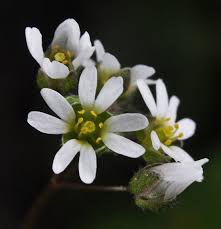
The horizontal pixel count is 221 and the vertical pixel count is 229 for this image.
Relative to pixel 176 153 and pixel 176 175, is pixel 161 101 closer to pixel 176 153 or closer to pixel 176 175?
pixel 176 153

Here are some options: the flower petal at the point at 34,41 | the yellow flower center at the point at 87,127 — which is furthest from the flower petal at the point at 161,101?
the flower petal at the point at 34,41

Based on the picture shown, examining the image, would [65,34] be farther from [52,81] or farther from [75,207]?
[75,207]

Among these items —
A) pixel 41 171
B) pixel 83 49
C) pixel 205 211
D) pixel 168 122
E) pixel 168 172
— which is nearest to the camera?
pixel 168 172

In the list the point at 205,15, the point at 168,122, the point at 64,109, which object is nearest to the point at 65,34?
the point at 64,109

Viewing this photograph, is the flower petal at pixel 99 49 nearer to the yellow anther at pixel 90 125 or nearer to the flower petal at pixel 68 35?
the flower petal at pixel 68 35

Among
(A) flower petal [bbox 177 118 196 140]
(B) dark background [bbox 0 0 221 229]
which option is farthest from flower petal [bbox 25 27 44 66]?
(B) dark background [bbox 0 0 221 229]

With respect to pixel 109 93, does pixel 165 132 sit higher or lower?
lower

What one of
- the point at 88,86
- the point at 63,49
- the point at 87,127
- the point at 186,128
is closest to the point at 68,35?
the point at 63,49

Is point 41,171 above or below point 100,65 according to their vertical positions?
below
